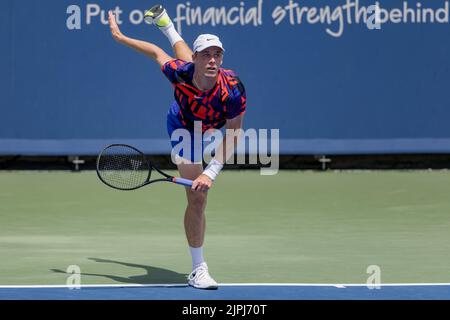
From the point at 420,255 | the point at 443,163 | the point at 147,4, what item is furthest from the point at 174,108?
the point at 443,163

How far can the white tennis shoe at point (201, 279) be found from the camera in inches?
317

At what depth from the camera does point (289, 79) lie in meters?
15.3

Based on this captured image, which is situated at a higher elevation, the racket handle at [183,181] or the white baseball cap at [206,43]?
the white baseball cap at [206,43]

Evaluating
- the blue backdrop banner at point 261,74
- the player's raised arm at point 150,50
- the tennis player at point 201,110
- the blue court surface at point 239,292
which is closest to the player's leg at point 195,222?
the tennis player at point 201,110

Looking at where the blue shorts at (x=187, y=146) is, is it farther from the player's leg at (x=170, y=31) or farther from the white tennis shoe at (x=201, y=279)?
the player's leg at (x=170, y=31)

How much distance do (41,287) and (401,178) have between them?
26.1ft

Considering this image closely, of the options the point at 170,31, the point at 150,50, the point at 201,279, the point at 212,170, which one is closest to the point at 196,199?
the point at 212,170

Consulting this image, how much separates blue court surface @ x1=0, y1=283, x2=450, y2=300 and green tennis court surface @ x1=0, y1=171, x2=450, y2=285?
0.94ft

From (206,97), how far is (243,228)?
334 centimetres

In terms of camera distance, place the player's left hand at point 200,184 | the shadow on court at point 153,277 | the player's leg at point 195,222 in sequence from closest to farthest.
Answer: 1. the player's left hand at point 200,184
2. the player's leg at point 195,222
3. the shadow on court at point 153,277

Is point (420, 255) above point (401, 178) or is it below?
below

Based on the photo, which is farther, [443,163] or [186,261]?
[443,163]

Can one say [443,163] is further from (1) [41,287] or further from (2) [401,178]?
(1) [41,287]
